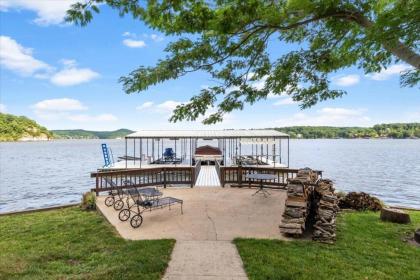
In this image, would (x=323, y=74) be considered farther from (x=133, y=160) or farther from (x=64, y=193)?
(x=64, y=193)

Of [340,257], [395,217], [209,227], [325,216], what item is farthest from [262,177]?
[340,257]

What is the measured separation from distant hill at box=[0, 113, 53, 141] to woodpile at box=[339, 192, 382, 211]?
145m

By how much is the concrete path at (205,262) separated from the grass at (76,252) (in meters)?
0.21

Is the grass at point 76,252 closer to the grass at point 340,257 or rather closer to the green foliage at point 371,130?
the grass at point 340,257

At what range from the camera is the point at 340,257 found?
18.1 feet

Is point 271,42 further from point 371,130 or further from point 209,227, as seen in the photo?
point 371,130

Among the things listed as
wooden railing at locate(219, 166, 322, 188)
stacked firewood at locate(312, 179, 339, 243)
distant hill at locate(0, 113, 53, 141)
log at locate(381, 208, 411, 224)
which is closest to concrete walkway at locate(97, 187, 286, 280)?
stacked firewood at locate(312, 179, 339, 243)

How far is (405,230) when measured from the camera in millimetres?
7398


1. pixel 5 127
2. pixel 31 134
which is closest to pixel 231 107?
pixel 5 127

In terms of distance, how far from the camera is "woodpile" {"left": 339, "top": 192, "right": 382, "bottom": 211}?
996 centimetres

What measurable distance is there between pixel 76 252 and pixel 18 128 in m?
159

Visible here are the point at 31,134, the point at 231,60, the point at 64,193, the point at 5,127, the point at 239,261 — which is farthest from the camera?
the point at 31,134

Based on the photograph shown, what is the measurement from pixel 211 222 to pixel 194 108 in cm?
345

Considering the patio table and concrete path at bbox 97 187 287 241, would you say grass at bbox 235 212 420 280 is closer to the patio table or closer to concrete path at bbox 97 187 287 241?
concrete path at bbox 97 187 287 241
